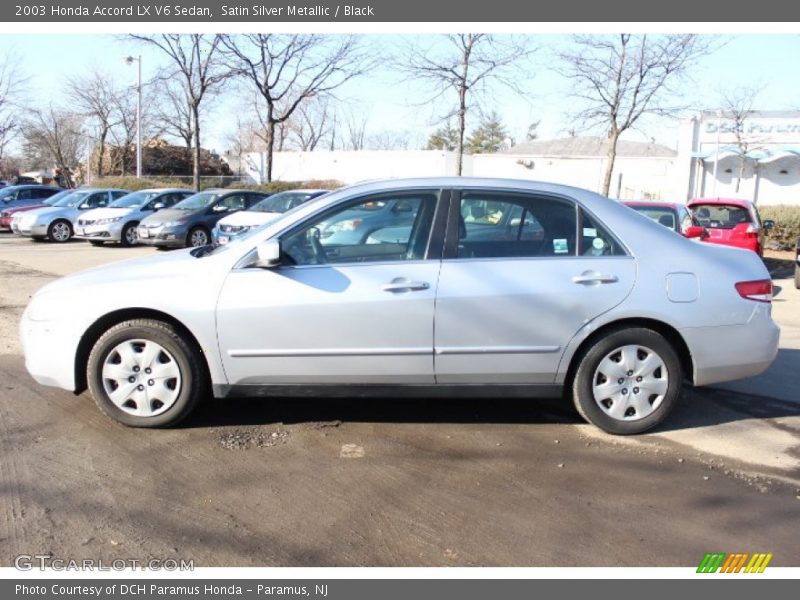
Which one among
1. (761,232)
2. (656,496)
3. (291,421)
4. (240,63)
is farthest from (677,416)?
(240,63)

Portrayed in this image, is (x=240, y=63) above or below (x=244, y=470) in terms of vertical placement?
above

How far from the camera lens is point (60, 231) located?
19.1 meters

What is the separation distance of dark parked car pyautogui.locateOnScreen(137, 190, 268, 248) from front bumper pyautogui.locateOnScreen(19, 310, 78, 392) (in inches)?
488

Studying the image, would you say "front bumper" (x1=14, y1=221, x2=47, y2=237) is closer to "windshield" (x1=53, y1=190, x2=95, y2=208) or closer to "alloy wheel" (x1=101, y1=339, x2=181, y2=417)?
"windshield" (x1=53, y1=190, x2=95, y2=208)

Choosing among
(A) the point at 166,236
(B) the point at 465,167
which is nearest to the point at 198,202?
(A) the point at 166,236

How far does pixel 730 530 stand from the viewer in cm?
350

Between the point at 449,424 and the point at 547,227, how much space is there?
1.52 meters

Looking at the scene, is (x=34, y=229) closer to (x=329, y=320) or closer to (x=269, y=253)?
(x=269, y=253)

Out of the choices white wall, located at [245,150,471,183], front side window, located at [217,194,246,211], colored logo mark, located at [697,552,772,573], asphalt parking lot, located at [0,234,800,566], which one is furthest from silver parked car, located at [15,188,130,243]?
white wall, located at [245,150,471,183]

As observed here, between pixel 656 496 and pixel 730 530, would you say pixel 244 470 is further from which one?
pixel 730 530

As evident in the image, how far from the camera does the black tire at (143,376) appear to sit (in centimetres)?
443

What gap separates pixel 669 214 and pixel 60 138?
5089cm

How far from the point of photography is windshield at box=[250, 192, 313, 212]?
50.8ft
